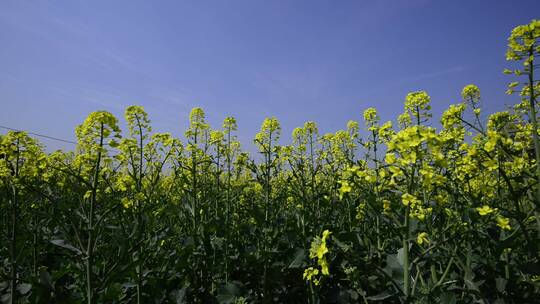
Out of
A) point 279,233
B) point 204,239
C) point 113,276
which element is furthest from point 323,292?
point 113,276

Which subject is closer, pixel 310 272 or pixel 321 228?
pixel 310 272

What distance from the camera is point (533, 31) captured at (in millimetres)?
2180

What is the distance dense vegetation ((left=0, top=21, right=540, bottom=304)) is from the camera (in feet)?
6.70

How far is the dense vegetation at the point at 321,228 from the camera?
2041 millimetres

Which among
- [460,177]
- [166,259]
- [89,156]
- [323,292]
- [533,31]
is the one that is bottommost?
[323,292]

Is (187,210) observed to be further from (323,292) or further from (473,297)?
(473,297)

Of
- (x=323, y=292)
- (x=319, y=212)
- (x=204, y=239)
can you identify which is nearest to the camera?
(x=323, y=292)

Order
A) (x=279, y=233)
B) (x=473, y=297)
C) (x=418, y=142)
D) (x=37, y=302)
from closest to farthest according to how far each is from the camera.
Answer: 1. (x=418, y=142)
2. (x=473, y=297)
3. (x=37, y=302)
4. (x=279, y=233)

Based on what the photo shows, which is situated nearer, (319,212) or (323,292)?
(323,292)

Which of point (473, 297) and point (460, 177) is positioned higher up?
point (460, 177)

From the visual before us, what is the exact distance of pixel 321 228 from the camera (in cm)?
321

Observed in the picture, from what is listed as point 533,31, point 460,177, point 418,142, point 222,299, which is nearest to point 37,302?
point 222,299

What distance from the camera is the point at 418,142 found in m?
1.84

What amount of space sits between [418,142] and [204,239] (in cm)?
247
